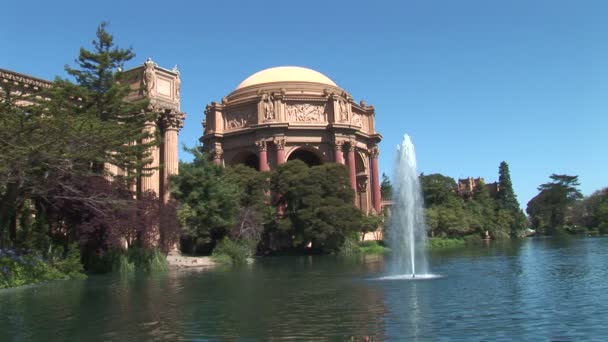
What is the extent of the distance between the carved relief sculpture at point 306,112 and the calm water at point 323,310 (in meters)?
45.3

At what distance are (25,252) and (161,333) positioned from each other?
1400 centimetres

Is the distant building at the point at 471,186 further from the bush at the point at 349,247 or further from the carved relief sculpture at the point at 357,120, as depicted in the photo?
the bush at the point at 349,247

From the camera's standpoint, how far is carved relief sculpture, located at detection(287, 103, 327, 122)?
208 feet

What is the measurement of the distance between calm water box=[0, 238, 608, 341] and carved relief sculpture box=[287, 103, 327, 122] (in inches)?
1783

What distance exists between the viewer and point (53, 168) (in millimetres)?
19531

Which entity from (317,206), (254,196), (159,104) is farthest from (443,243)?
(159,104)

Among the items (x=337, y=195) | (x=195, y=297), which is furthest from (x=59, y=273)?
(x=337, y=195)

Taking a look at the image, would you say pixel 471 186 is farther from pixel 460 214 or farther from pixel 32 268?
pixel 32 268

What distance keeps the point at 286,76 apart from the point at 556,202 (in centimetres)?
6925

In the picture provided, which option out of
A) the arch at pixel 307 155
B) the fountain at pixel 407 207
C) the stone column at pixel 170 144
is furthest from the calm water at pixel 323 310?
the arch at pixel 307 155

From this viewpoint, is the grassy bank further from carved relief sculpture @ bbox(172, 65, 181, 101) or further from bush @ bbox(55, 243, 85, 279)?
carved relief sculpture @ bbox(172, 65, 181, 101)

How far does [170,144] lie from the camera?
103 feet

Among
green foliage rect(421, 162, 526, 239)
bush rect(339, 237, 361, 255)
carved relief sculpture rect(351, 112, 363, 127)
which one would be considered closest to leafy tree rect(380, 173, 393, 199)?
green foliage rect(421, 162, 526, 239)

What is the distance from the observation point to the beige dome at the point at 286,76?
67.1 meters
